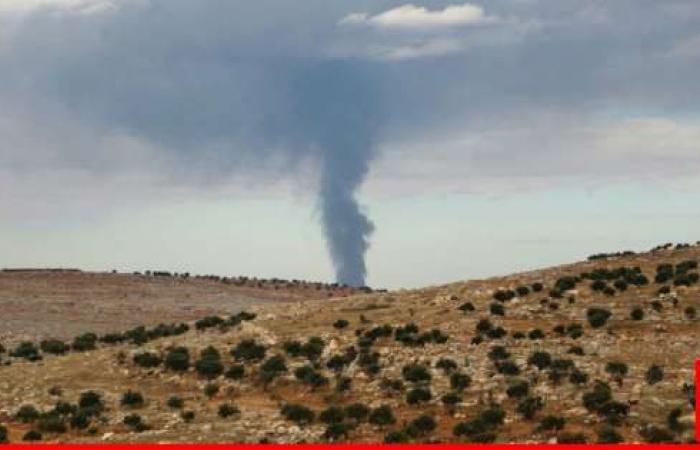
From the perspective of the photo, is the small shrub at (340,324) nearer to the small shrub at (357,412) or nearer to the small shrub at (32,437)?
the small shrub at (357,412)

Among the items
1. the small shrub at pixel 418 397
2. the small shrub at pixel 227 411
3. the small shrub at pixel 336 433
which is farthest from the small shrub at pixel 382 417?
the small shrub at pixel 227 411

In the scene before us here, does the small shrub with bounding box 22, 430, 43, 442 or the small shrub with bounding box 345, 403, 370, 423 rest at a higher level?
the small shrub with bounding box 345, 403, 370, 423

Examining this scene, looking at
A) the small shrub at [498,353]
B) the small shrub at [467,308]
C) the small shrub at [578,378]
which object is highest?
the small shrub at [467,308]

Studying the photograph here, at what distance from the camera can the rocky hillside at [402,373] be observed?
117ft

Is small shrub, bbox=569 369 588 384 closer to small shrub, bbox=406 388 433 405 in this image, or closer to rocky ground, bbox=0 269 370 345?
small shrub, bbox=406 388 433 405

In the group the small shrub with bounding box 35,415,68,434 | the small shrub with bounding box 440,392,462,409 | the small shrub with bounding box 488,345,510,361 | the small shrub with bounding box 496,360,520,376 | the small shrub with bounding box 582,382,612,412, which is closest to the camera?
the small shrub with bounding box 582,382,612,412

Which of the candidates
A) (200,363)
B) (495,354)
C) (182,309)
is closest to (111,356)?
(200,363)

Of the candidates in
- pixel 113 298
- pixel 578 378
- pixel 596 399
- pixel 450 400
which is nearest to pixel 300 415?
pixel 450 400

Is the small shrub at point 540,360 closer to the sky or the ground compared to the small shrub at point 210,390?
closer to the sky

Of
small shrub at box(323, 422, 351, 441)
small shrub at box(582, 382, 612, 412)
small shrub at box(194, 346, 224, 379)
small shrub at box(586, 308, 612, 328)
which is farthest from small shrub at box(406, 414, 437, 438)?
small shrub at box(586, 308, 612, 328)

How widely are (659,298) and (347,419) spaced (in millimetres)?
Result: 27134

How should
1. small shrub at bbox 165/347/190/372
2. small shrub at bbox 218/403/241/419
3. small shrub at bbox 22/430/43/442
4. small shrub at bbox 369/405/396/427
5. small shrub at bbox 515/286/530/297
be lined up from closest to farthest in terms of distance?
small shrub at bbox 22/430/43/442
small shrub at bbox 369/405/396/427
small shrub at bbox 218/403/241/419
small shrub at bbox 165/347/190/372
small shrub at bbox 515/286/530/297

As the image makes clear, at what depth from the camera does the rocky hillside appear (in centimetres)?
3578

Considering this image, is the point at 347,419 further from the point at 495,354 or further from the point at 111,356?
the point at 111,356
